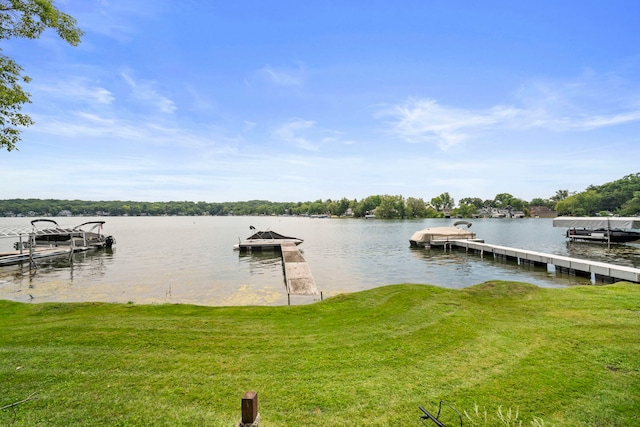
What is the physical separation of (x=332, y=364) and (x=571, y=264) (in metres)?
22.6

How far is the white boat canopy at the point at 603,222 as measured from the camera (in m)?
37.6

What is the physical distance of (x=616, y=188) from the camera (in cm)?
14338

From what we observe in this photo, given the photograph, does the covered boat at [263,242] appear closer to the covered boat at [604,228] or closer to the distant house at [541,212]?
the covered boat at [604,228]

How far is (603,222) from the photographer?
40.4 metres

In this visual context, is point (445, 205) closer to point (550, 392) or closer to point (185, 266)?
point (185, 266)

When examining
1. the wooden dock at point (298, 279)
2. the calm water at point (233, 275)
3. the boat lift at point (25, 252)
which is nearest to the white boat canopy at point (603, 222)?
the calm water at point (233, 275)

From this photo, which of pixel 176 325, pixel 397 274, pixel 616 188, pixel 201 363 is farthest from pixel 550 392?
pixel 616 188

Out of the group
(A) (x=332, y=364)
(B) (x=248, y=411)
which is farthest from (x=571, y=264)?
(B) (x=248, y=411)

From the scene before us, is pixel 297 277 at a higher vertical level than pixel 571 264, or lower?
lower

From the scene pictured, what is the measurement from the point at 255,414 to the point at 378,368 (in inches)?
125

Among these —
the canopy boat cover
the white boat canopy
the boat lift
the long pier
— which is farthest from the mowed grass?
the white boat canopy

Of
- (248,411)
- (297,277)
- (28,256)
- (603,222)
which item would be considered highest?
(603,222)

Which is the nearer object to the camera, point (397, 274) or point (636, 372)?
point (636, 372)

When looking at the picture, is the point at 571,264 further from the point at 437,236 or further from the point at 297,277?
the point at 437,236
